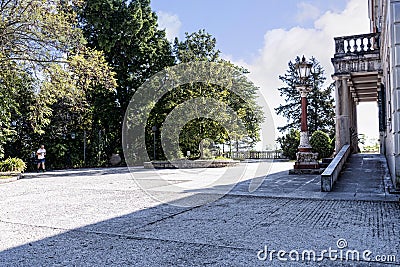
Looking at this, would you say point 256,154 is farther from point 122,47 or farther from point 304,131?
point 304,131

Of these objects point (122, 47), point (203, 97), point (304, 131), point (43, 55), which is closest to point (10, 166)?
point (43, 55)

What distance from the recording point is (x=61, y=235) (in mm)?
4406

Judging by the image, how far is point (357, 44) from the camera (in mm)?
12648

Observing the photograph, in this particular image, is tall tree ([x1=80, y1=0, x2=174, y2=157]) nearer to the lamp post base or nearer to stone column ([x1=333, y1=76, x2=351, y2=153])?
stone column ([x1=333, y1=76, x2=351, y2=153])

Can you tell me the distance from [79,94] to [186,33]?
8265 millimetres

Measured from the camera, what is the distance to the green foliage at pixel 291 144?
24.8m

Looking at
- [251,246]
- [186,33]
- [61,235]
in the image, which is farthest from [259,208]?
[186,33]

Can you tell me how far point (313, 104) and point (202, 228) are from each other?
34.0 m

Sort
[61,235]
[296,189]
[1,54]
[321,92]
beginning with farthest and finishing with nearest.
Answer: [321,92], [1,54], [296,189], [61,235]

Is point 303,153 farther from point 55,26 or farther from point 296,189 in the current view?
point 55,26

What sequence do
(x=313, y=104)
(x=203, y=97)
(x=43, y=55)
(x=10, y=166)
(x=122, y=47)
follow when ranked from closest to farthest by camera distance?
(x=43, y=55)
(x=10, y=166)
(x=203, y=97)
(x=122, y=47)
(x=313, y=104)

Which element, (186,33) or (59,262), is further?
(186,33)

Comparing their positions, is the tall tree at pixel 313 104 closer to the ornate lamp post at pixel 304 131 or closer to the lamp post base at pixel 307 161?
the ornate lamp post at pixel 304 131

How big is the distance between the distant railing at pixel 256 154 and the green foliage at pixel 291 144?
99.1 inches
